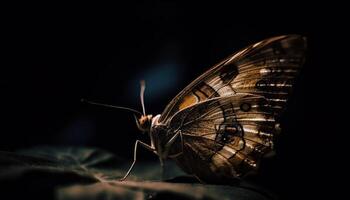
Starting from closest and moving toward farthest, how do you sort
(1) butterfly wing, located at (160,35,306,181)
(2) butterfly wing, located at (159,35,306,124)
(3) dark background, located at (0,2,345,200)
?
(2) butterfly wing, located at (159,35,306,124) → (1) butterfly wing, located at (160,35,306,181) → (3) dark background, located at (0,2,345,200)

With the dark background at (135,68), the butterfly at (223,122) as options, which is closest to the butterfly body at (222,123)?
the butterfly at (223,122)

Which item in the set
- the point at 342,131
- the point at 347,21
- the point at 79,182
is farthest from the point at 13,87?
the point at 347,21

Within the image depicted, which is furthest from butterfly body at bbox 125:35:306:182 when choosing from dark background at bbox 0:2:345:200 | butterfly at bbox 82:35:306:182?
dark background at bbox 0:2:345:200

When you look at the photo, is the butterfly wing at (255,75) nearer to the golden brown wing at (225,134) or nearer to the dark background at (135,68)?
the golden brown wing at (225,134)

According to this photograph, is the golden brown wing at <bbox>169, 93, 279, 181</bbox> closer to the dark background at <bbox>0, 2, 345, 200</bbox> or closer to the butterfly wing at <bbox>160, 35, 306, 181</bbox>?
the butterfly wing at <bbox>160, 35, 306, 181</bbox>

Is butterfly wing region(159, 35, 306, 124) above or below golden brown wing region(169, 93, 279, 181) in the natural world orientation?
above

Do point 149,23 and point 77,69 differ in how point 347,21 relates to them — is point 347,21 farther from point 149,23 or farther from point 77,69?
point 77,69

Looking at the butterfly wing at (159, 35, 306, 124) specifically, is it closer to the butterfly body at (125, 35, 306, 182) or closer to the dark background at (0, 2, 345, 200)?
the butterfly body at (125, 35, 306, 182)

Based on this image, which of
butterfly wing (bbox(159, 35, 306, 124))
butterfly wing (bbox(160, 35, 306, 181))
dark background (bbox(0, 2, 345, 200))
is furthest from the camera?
dark background (bbox(0, 2, 345, 200))

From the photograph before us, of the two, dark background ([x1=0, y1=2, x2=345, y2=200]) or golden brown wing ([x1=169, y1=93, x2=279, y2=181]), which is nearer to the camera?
golden brown wing ([x1=169, y1=93, x2=279, y2=181])
